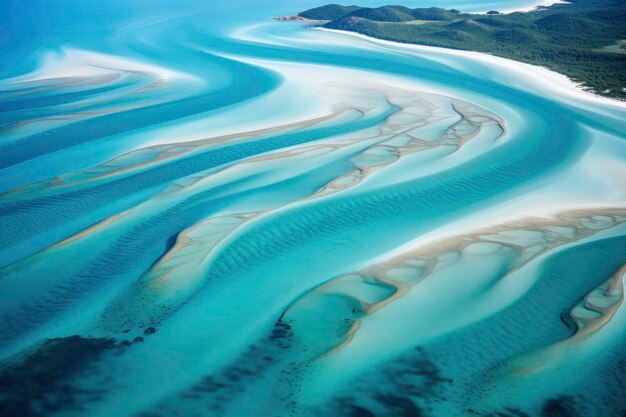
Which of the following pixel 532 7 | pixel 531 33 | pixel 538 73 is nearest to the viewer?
pixel 538 73

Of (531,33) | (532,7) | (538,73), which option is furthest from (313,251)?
(532,7)

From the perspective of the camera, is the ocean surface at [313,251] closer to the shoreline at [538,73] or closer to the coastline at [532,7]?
the shoreline at [538,73]

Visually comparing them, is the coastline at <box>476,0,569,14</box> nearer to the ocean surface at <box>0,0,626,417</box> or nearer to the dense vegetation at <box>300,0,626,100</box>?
the dense vegetation at <box>300,0,626,100</box>

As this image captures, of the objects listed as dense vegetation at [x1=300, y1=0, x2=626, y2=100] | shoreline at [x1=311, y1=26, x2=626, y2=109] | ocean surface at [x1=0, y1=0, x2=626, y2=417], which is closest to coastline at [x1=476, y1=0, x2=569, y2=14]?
dense vegetation at [x1=300, y1=0, x2=626, y2=100]

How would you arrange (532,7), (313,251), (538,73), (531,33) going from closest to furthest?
1. (313,251)
2. (538,73)
3. (531,33)
4. (532,7)

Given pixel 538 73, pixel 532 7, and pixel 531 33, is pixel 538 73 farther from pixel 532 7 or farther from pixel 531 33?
pixel 532 7

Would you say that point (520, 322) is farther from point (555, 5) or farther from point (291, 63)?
point (555, 5)

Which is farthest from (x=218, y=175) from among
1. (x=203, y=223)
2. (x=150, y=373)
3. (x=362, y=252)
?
(x=150, y=373)
